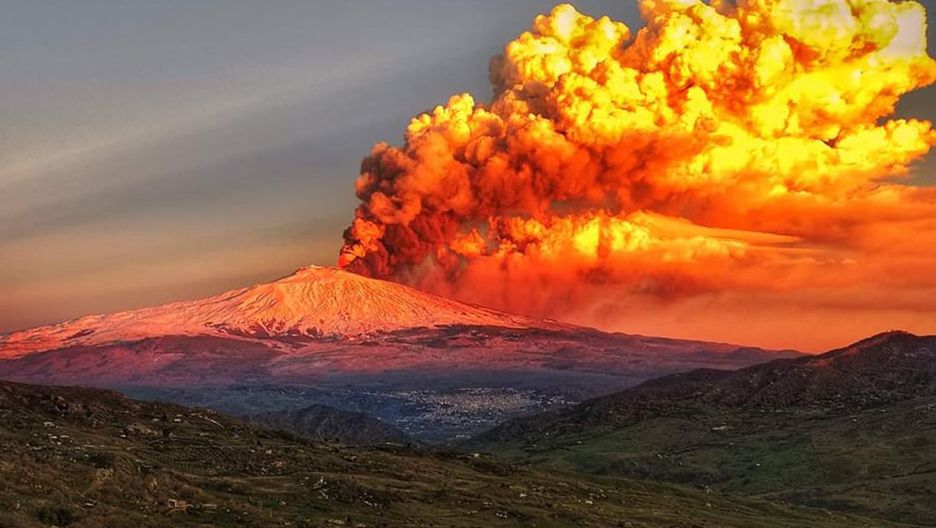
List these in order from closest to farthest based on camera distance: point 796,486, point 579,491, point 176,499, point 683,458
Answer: point 176,499 < point 579,491 < point 796,486 < point 683,458

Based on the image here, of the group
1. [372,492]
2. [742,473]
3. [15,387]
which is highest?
[15,387]

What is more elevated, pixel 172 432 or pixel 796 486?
pixel 172 432

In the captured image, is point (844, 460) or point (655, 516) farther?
point (844, 460)

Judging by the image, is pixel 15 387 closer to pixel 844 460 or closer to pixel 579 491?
pixel 579 491

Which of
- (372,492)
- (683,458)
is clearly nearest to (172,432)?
(372,492)

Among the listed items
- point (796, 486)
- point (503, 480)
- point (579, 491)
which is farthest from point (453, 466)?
point (796, 486)

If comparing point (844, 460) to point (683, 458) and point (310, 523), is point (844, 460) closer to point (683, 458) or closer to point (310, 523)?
point (683, 458)

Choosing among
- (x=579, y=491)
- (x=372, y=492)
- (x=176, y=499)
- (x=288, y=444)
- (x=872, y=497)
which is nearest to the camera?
(x=176, y=499)
